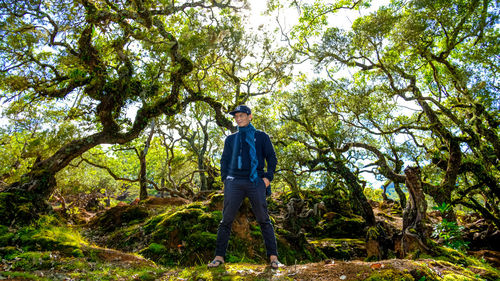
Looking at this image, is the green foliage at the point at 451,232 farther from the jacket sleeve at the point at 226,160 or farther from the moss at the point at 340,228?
the moss at the point at 340,228

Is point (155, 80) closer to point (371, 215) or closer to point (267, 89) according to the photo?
point (267, 89)

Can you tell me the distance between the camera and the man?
3938 millimetres

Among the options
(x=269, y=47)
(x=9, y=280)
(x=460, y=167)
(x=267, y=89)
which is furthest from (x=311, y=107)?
(x=9, y=280)

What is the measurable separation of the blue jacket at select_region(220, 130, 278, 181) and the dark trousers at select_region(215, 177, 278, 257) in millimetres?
156

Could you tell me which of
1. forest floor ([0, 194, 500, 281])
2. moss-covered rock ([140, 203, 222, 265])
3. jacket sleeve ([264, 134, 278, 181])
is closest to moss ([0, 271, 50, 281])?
forest floor ([0, 194, 500, 281])

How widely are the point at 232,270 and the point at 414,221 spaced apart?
16.7ft

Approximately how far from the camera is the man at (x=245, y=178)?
3.94 meters

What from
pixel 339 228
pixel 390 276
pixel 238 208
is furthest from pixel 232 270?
pixel 339 228

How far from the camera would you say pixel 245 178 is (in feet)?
13.5

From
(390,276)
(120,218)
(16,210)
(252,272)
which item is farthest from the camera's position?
(120,218)

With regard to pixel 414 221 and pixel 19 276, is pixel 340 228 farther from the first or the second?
pixel 19 276

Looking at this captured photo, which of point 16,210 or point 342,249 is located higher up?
point 16,210

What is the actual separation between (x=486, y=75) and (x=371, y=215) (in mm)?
8027

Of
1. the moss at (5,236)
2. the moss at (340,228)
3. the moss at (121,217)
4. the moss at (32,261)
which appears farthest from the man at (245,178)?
the moss at (340,228)
